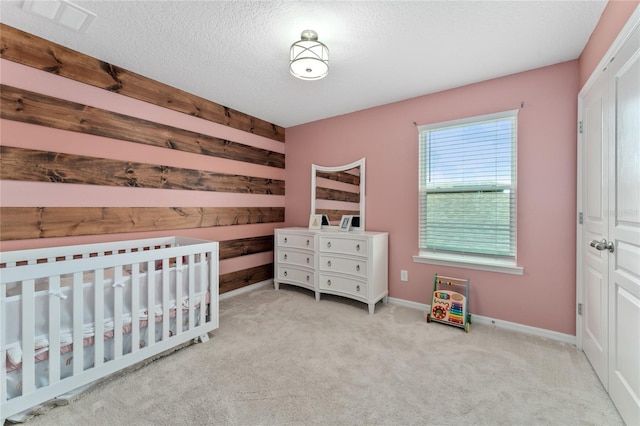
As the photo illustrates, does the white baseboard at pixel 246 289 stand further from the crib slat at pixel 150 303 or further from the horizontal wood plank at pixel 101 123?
the horizontal wood plank at pixel 101 123

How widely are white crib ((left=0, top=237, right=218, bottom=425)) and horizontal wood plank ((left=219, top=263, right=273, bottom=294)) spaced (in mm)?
924

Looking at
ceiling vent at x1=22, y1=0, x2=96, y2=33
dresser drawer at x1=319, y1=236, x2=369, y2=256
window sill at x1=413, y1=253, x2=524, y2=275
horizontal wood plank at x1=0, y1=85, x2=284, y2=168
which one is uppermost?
ceiling vent at x1=22, y1=0, x2=96, y2=33

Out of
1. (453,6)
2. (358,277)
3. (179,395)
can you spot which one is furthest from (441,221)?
(179,395)

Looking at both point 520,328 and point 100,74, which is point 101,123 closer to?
point 100,74

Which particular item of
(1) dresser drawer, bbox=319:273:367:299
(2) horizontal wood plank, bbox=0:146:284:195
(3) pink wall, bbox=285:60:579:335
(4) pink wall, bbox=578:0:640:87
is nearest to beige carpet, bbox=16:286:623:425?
(3) pink wall, bbox=285:60:579:335

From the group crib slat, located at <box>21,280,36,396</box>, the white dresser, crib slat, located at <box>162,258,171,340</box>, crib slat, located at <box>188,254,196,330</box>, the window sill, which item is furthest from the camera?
the white dresser

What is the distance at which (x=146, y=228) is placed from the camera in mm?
2533

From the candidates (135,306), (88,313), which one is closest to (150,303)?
(135,306)

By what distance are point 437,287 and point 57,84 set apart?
11.9 ft

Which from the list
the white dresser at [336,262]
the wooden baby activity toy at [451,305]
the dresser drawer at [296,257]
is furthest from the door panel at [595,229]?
the dresser drawer at [296,257]

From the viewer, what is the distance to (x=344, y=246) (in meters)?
2.97

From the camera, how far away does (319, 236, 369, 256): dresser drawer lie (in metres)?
2.84

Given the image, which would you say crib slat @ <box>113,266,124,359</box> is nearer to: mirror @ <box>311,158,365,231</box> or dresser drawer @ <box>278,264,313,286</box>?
dresser drawer @ <box>278,264,313,286</box>

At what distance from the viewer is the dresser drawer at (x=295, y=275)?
10.7 feet
